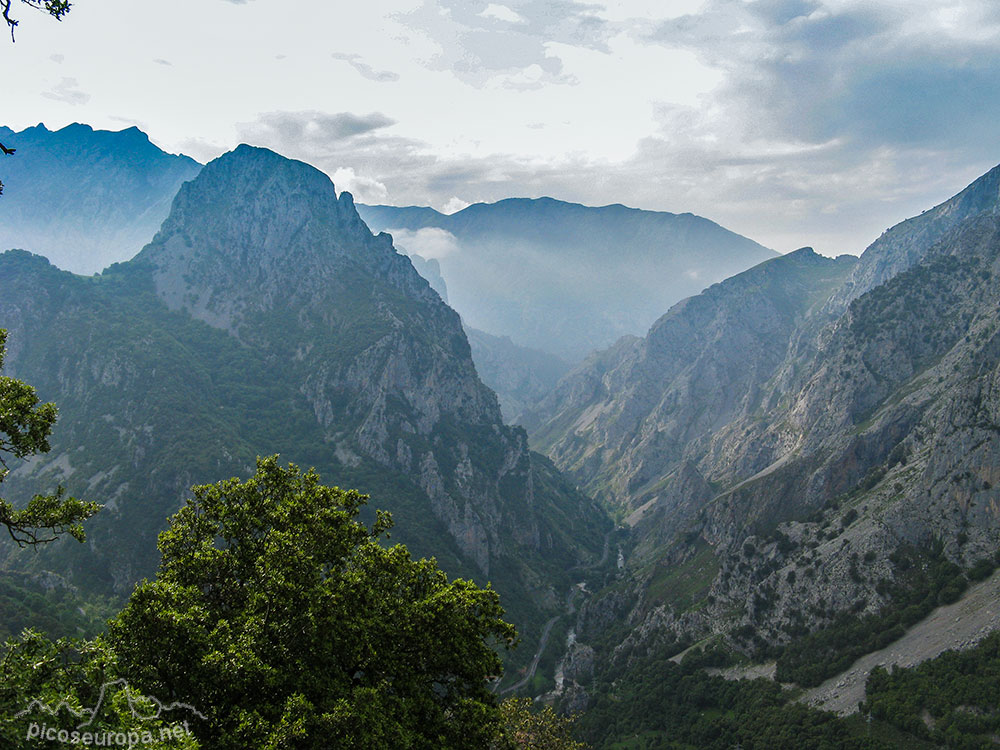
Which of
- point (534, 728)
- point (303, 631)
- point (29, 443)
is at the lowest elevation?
point (534, 728)

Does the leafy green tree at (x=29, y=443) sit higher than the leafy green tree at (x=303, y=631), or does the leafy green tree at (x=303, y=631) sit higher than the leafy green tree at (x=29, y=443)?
the leafy green tree at (x=29, y=443)

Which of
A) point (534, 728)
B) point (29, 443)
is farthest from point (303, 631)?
point (534, 728)

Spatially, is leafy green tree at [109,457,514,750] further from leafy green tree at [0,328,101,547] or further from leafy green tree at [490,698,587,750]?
leafy green tree at [490,698,587,750]

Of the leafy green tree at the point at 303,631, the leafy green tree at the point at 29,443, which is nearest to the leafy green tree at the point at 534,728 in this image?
the leafy green tree at the point at 303,631

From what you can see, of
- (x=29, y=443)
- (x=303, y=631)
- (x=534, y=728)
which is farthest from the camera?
(x=534, y=728)

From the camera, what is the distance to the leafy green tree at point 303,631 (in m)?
21.3

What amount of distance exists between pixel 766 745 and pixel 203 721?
121196 mm

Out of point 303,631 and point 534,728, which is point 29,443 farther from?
point 534,728

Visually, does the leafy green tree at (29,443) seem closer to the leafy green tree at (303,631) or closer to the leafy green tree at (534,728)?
the leafy green tree at (303,631)

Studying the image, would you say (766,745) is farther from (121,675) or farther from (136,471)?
(136,471)

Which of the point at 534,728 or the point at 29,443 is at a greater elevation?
the point at 29,443

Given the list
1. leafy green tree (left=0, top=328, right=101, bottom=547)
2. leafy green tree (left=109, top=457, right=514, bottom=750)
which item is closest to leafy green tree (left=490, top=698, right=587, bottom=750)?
leafy green tree (left=109, top=457, right=514, bottom=750)

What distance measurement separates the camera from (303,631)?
24.0 metres

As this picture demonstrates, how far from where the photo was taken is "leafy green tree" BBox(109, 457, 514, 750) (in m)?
21.3
